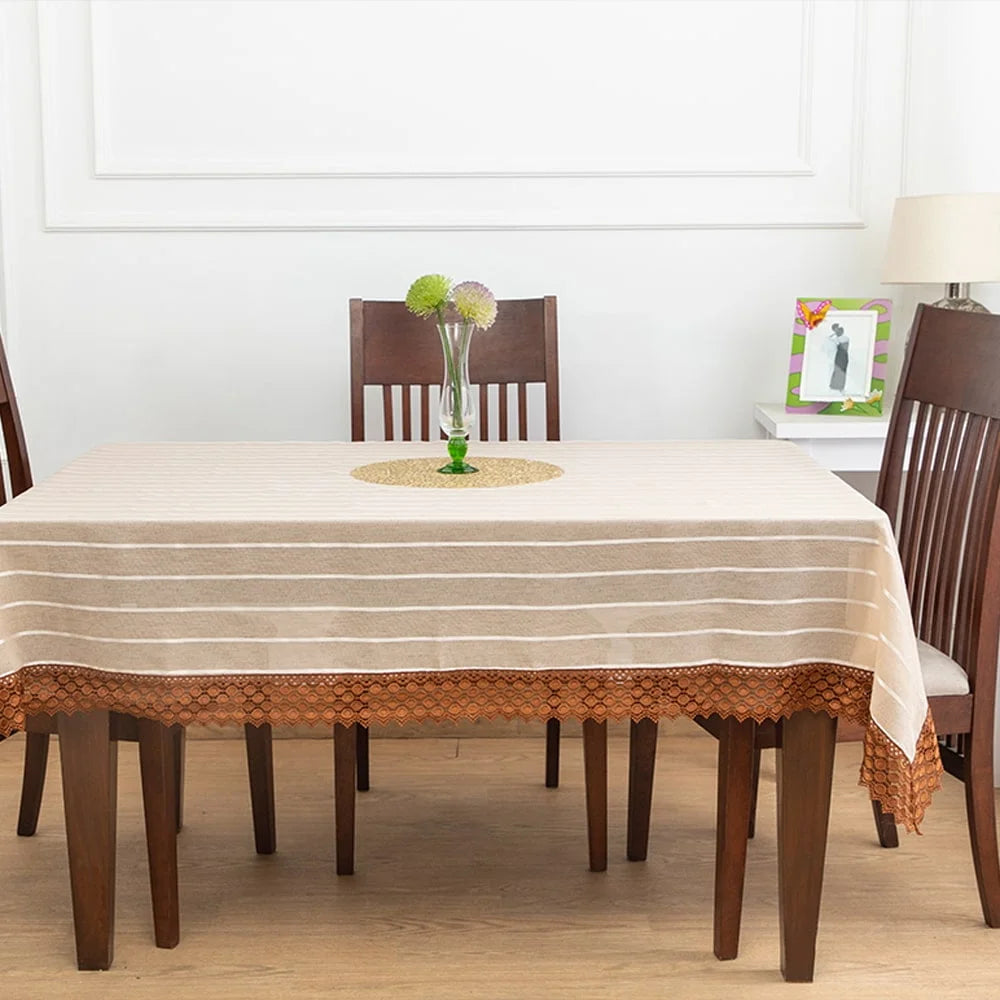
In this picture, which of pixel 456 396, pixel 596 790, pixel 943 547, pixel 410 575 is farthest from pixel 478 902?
pixel 943 547

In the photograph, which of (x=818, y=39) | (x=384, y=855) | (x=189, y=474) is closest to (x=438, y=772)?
(x=384, y=855)

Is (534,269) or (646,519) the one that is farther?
(534,269)

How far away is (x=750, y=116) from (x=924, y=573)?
1322mm

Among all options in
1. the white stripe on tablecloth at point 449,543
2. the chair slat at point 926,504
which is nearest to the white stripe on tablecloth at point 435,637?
the white stripe on tablecloth at point 449,543

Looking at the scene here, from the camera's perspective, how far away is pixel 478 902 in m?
2.39

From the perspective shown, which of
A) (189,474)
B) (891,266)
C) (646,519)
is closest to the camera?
Answer: (646,519)

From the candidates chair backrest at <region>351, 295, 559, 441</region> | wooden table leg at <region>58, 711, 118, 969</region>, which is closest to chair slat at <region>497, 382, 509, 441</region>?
chair backrest at <region>351, 295, 559, 441</region>

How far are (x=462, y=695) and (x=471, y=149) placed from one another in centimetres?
165

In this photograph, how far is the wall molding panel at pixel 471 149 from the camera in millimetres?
3146

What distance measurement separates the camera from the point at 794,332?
3145 millimetres

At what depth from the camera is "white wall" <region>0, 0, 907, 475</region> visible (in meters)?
3.14

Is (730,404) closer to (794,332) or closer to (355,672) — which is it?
(794,332)

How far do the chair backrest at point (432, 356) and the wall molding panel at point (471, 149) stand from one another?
1.30 ft

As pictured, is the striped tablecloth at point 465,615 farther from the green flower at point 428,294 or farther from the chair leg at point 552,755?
the chair leg at point 552,755
